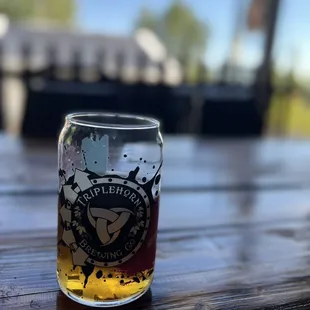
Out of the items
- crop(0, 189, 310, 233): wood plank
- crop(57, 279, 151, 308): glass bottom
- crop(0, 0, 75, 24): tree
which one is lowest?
crop(0, 189, 310, 233): wood plank

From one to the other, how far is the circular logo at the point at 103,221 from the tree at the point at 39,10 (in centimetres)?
444

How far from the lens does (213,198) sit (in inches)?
33.5

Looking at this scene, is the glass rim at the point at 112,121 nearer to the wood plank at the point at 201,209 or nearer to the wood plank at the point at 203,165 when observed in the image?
the wood plank at the point at 201,209

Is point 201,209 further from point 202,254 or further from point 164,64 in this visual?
point 164,64

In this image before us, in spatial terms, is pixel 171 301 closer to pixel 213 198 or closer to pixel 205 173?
pixel 213 198

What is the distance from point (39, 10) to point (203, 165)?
429 cm

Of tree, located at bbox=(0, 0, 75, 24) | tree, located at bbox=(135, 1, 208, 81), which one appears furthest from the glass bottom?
tree, located at bbox=(0, 0, 75, 24)

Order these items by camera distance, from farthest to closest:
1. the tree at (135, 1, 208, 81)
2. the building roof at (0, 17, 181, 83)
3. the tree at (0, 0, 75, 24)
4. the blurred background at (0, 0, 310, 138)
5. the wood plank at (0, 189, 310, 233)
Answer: the tree at (0, 0, 75, 24) < the tree at (135, 1, 208, 81) < the building roof at (0, 17, 181, 83) < the blurred background at (0, 0, 310, 138) < the wood plank at (0, 189, 310, 233)

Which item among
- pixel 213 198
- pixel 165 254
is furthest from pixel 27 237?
pixel 213 198

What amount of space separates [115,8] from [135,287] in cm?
357

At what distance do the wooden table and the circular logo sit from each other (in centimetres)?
6

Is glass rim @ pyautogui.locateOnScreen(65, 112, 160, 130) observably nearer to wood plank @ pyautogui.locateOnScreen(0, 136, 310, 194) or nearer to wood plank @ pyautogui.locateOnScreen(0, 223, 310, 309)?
wood plank @ pyautogui.locateOnScreen(0, 223, 310, 309)

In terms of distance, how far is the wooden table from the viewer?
0.47m

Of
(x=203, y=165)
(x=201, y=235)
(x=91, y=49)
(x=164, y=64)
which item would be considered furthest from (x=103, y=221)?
(x=91, y=49)
